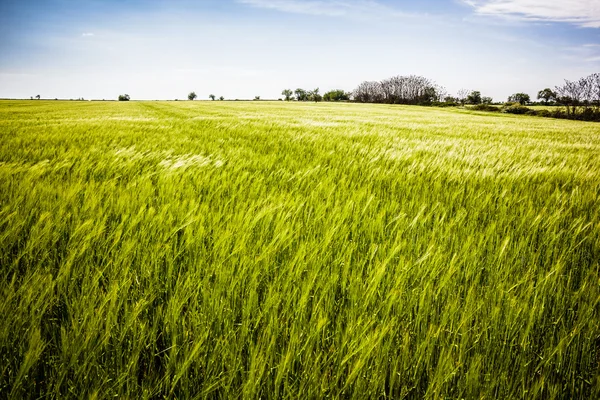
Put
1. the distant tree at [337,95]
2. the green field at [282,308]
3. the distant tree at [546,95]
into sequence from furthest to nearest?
the distant tree at [337,95], the distant tree at [546,95], the green field at [282,308]

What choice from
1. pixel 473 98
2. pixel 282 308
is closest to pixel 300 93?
pixel 473 98

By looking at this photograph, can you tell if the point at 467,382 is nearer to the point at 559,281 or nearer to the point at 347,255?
the point at 347,255

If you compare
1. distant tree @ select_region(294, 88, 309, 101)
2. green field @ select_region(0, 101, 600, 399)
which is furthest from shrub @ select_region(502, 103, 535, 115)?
distant tree @ select_region(294, 88, 309, 101)

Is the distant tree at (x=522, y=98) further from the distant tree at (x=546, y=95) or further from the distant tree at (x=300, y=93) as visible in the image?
the distant tree at (x=300, y=93)

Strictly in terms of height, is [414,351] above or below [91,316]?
below

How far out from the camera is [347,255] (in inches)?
45.4

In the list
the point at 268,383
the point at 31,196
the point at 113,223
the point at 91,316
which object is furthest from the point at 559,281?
the point at 31,196

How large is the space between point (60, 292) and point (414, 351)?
42.0 inches

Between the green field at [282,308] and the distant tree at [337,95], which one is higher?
the distant tree at [337,95]

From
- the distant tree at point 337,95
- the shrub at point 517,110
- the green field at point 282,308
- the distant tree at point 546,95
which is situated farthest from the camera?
the distant tree at point 337,95

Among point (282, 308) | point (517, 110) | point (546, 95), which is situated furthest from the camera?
point (546, 95)

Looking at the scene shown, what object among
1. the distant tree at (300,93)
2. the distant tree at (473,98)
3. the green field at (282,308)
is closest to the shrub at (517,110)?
the distant tree at (473,98)

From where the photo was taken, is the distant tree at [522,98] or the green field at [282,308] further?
the distant tree at [522,98]

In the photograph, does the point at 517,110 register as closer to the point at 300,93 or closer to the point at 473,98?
the point at 473,98
